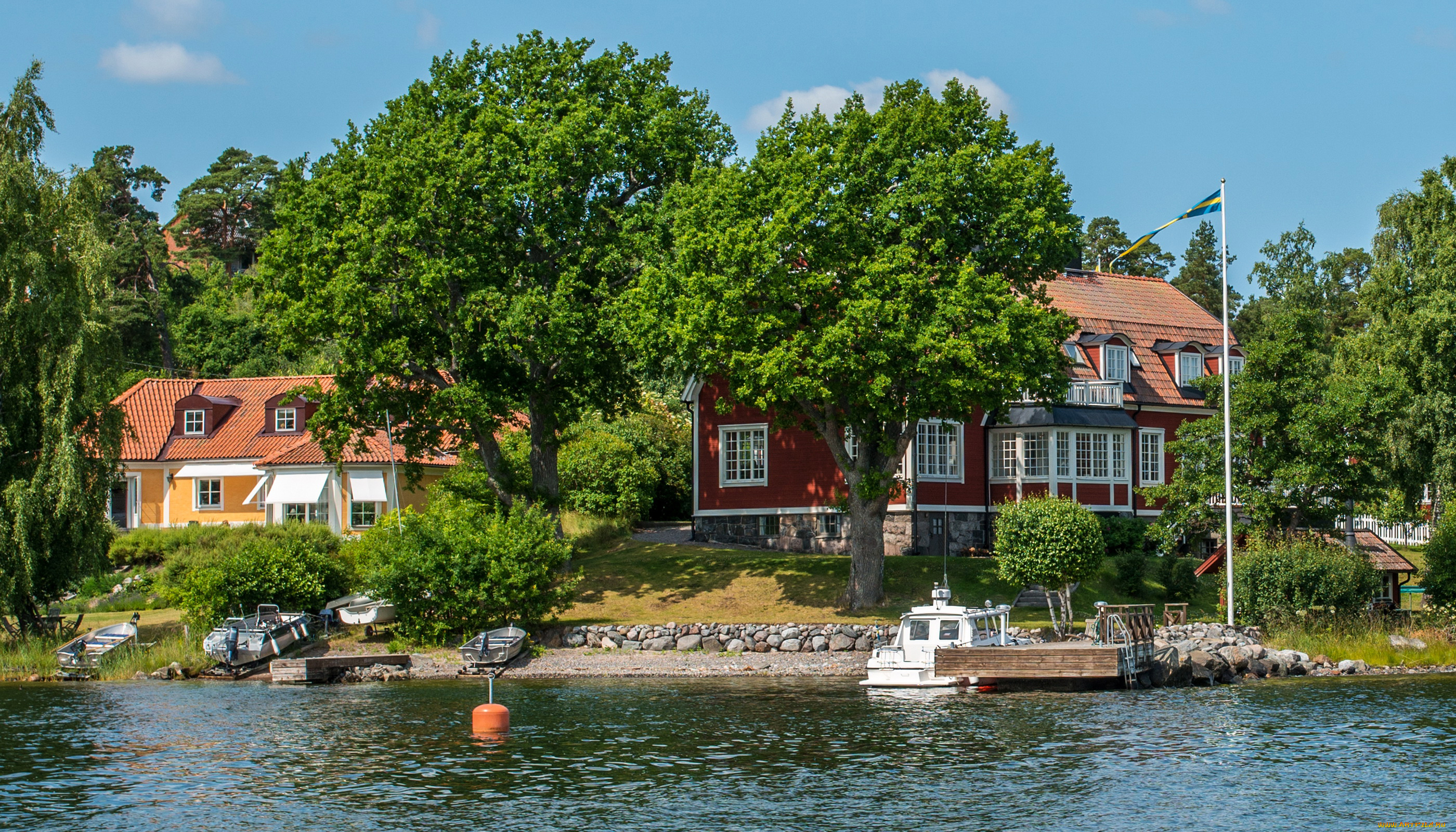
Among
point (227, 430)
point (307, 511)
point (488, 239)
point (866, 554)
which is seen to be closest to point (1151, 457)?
point (866, 554)

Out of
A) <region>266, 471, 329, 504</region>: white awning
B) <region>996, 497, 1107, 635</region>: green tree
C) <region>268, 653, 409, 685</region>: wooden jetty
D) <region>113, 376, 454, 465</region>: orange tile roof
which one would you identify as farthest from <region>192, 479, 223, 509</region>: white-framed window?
<region>996, 497, 1107, 635</region>: green tree

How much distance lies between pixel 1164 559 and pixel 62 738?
31665 mm

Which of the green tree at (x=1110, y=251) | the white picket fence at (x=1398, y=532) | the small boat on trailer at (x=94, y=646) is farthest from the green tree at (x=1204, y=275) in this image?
the small boat on trailer at (x=94, y=646)

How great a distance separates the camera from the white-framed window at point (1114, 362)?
167 ft

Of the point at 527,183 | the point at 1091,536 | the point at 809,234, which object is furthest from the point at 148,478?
the point at 1091,536

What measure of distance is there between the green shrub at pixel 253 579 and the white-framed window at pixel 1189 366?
105 ft

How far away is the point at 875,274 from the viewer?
36.5 m

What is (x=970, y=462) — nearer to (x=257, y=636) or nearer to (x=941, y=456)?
(x=941, y=456)

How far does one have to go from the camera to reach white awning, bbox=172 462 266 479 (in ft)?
196

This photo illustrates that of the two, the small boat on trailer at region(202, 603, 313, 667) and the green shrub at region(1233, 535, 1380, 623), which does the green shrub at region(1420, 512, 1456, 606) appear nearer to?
the green shrub at region(1233, 535, 1380, 623)

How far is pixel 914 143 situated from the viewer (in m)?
38.2

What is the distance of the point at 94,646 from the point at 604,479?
65.6 ft

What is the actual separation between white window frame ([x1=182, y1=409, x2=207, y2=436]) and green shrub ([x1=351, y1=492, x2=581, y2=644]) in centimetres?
2704

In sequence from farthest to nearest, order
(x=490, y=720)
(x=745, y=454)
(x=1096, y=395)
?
1. (x=745, y=454)
2. (x=1096, y=395)
3. (x=490, y=720)
